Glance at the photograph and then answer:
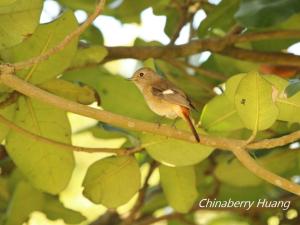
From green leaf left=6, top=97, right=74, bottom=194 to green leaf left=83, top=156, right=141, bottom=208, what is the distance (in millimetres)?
70

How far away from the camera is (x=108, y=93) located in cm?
223

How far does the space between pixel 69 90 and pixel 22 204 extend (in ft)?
1.34

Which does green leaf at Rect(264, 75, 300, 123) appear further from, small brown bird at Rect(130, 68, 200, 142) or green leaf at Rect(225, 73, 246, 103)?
small brown bird at Rect(130, 68, 200, 142)

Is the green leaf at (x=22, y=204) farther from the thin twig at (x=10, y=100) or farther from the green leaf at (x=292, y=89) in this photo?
the green leaf at (x=292, y=89)

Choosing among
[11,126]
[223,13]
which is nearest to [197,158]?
[11,126]

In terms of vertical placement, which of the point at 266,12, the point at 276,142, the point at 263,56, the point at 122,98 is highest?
the point at 266,12

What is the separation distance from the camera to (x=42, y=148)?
187cm

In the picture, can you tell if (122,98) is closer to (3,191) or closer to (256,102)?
(3,191)

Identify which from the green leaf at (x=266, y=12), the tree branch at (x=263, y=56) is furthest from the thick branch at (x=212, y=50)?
the green leaf at (x=266, y=12)

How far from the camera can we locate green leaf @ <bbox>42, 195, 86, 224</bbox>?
7.00 feet

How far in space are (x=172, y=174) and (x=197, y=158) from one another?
218mm

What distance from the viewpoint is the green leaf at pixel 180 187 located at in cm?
200

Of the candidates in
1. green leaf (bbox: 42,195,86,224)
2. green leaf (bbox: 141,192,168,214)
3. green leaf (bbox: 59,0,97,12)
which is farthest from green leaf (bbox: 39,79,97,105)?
green leaf (bbox: 141,192,168,214)

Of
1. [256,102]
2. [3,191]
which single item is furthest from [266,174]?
[3,191]
